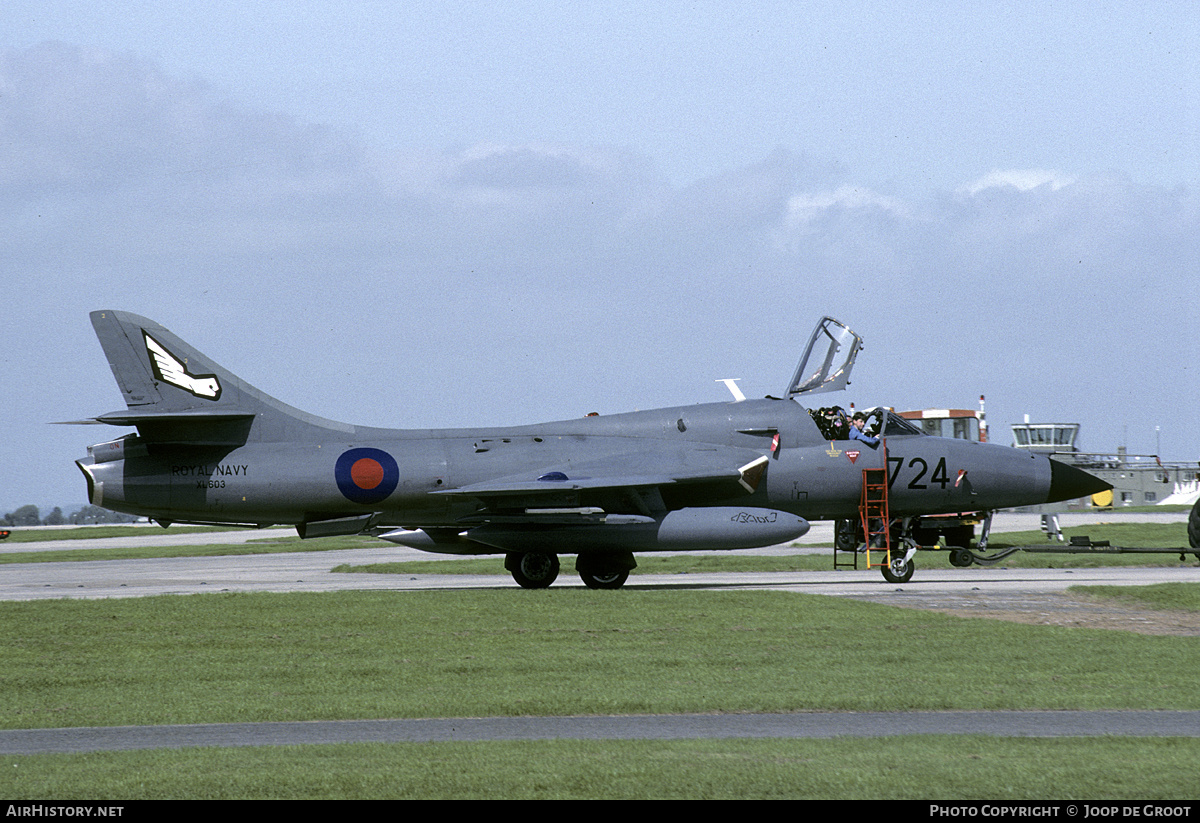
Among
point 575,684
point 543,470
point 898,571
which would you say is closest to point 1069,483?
point 898,571

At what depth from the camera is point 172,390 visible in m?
21.2

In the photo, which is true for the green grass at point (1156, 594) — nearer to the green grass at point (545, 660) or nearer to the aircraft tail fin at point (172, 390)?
the green grass at point (545, 660)

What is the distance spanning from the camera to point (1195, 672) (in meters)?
11.3

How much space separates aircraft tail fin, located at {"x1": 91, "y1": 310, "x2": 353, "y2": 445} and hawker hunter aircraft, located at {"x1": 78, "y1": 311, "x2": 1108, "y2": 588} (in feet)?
0.08

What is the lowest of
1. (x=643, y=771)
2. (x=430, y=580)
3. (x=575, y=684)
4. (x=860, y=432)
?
(x=430, y=580)

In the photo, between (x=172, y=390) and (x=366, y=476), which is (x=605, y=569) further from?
(x=172, y=390)

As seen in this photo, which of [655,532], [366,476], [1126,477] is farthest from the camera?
[1126,477]

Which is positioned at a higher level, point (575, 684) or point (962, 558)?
point (575, 684)

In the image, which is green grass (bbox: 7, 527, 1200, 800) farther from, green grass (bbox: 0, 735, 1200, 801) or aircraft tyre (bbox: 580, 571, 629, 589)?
aircraft tyre (bbox: 580, 571, 629, 589)

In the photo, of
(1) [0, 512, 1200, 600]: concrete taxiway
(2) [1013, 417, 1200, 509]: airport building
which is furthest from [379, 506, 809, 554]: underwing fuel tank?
(2) [1013, 417, 1200, 509]: airport building

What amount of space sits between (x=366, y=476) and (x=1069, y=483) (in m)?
13.1

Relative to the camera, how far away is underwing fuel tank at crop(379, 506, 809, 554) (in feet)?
67.9
